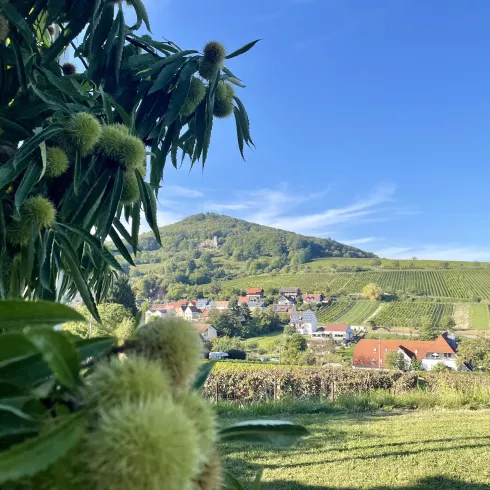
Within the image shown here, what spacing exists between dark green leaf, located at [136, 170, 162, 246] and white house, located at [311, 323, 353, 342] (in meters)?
32.9

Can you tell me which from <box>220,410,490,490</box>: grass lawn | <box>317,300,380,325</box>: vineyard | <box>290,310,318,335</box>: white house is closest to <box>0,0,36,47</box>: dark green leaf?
<box>220,410,490,490</box>: grass lawn

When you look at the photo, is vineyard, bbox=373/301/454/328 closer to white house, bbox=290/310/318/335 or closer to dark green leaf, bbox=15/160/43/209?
white house, bbox=290/310/318/335

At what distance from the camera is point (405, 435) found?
6129 millimetres

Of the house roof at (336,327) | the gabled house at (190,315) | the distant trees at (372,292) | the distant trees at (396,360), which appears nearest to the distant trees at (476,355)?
the distant trees at (396,360)

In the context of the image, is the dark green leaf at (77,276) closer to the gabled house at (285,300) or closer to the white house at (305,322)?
the white house at (305,322)

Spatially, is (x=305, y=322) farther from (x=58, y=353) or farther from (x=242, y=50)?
(x=58, y=353)

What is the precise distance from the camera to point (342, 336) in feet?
112

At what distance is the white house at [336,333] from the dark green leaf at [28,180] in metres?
33.3

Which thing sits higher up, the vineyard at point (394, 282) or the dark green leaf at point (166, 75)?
the vineyard at point (394, 282)

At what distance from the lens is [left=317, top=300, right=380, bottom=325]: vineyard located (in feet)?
131

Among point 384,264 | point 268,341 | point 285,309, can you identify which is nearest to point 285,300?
point 285,309

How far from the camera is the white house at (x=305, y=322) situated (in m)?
35.6

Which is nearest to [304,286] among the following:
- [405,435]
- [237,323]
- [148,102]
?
[237,323]

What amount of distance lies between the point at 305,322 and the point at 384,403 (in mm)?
27766
